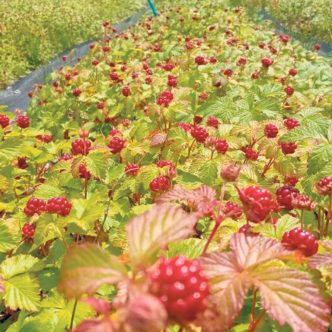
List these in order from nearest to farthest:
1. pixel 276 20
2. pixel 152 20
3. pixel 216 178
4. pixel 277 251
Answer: pixel 277 251 → pixel 216 178 → pixel 152 20 → pixel 276 20

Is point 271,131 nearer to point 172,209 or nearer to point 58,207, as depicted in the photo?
point 58,207

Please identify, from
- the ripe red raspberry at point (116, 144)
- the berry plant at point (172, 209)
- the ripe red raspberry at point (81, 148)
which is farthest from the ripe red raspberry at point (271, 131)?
the ripe red raspberry at point (81, 148)

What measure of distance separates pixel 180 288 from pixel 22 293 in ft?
3.50

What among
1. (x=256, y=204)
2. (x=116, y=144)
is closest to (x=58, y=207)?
(x=116, y=144)

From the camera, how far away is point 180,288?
672 millimetres

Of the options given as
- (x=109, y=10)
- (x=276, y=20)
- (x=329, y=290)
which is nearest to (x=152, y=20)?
(x=276, y=20)

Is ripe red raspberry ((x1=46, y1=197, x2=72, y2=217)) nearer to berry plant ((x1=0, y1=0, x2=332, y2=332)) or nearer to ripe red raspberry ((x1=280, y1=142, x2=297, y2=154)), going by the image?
berry plant ((x1=0, y1=0, x2=332, y2=332))

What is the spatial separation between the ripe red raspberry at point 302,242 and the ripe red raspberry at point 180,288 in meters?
0.41

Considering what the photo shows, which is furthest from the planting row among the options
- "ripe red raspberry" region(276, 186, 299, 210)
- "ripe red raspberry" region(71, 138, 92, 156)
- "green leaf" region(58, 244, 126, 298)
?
"green leaf" region(58, 244, 126, 298)

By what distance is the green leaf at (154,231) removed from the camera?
737mm

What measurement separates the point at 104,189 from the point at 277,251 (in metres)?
1.18

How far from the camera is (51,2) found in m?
13.6

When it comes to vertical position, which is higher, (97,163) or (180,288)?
(180,288)

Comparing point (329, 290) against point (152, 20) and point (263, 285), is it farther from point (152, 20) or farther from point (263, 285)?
point (152, 20)
